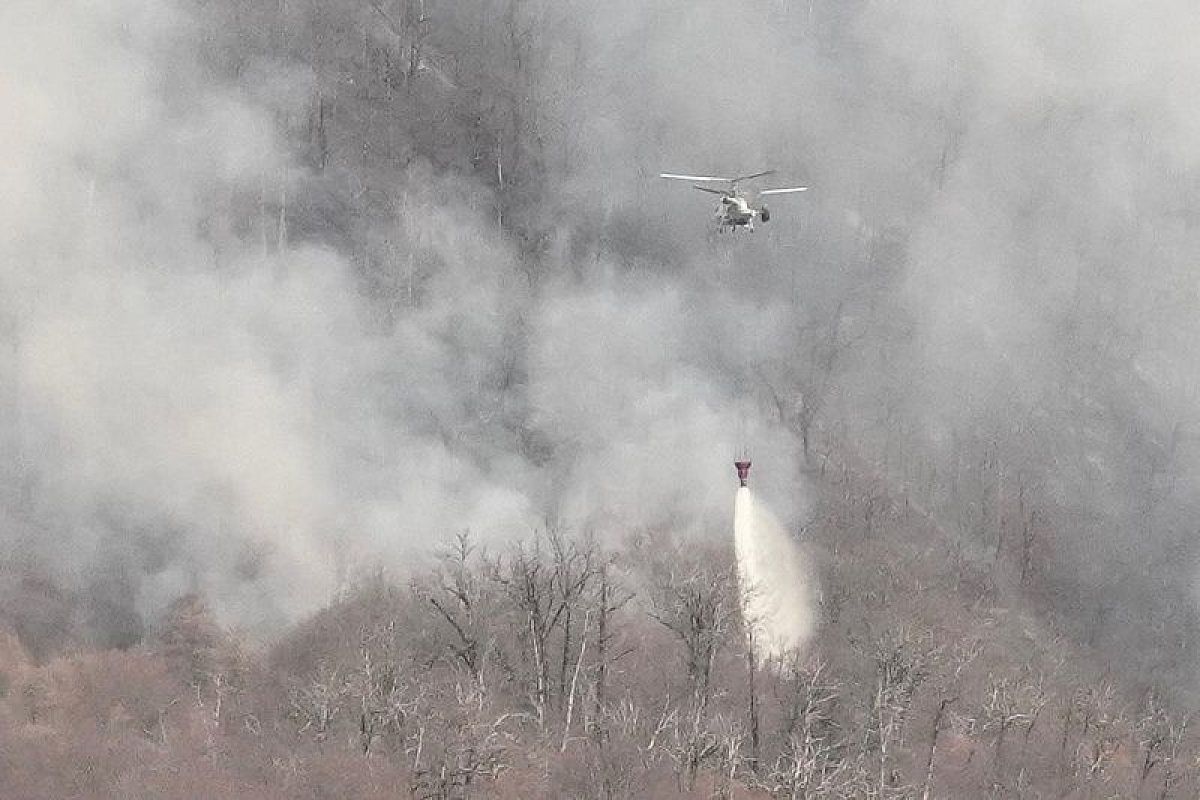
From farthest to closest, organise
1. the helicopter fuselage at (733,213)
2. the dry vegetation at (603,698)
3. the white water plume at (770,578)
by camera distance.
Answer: the white water plume at (770,578) → the helicopter fuselage at (733,213) → the dry vegetation at (603,698)

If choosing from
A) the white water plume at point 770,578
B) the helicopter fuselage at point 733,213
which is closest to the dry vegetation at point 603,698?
the white water plume at point 770,578

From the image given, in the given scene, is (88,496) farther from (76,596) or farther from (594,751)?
(594,751)

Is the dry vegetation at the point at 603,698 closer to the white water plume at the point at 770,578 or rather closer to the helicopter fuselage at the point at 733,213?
the white water plume at the point at 770,578

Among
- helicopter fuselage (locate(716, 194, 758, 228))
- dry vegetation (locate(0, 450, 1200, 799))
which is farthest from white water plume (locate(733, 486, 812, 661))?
helicopter fuselage (locate(716, 194, 758, 228))

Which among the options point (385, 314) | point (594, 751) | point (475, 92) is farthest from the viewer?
point (475, 92)

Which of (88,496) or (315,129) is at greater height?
(315,129)

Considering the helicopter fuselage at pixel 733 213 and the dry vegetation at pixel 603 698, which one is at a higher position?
A: the helicopter fuselage at pixel 733 213

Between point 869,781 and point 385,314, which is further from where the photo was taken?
point 385,314

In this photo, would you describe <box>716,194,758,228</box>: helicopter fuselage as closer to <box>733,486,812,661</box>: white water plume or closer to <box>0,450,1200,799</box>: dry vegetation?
<box>0,450,1200,799</box>: dry vegetation

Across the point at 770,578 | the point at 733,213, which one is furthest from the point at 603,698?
the point at 770,578

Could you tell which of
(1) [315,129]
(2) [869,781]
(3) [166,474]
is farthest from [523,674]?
(1) [315,129]
